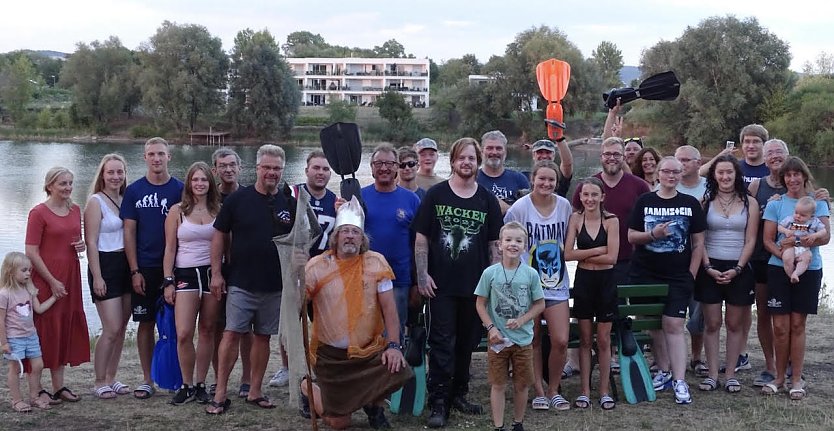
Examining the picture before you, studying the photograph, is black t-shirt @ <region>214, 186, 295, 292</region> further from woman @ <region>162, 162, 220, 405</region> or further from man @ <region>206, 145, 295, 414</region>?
woman @ <region>162, 162, 220, 405</region>

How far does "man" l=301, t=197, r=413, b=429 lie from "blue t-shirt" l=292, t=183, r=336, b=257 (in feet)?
1.44

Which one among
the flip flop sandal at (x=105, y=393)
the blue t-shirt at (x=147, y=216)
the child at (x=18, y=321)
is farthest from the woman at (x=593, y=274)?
the child at (x=18, y=321)

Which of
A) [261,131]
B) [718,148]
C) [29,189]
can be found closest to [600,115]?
[718,148]

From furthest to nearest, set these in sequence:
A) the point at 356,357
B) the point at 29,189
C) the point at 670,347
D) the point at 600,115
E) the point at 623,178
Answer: the point at 600,115
the point at 29,189
the point at 623,178
the point at 670,347
the point at 356,357

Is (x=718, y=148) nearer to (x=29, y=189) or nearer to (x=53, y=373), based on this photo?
(x=29, y=189)

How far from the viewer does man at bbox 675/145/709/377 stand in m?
6.25

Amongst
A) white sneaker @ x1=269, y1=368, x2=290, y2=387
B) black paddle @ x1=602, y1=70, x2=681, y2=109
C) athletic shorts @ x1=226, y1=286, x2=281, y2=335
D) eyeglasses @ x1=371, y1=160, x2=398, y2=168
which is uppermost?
black paddle @ x1=602, y1=70, x2=681, y2=109

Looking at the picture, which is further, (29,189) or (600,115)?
(600,115)

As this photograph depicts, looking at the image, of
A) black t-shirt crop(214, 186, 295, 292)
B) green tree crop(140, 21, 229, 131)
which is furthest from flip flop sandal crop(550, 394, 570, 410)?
green tree crop(140, 21, 229, 131)

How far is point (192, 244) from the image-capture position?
18.0ft

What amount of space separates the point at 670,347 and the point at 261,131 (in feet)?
154

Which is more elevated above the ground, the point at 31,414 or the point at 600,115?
the point at 600,115

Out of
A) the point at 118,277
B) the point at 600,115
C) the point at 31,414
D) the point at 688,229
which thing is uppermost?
the point at 600,115

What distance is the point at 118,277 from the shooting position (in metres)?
5.63
